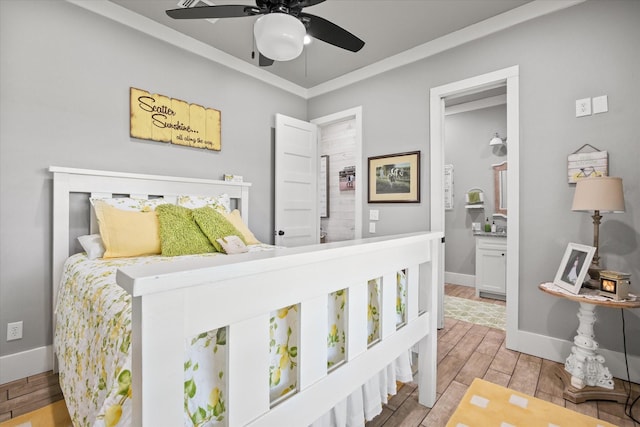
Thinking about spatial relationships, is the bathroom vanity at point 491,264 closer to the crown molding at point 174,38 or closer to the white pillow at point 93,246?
the crown molding at point 174,38

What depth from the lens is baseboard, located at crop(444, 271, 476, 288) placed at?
435cm

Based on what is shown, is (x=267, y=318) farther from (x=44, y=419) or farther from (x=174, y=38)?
(x=174, y=38)

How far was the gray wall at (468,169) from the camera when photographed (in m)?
4.20

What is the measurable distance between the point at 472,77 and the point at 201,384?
289 centimetres

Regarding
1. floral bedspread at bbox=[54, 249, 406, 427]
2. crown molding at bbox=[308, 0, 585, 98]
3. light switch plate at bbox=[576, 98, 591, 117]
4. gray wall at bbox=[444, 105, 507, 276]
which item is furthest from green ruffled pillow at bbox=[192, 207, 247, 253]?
gray wall at bbox=[444, 105, 507, 276]

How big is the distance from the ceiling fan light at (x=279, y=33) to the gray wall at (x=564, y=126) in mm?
1833

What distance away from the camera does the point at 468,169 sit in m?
4.43

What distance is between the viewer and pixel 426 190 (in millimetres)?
2854

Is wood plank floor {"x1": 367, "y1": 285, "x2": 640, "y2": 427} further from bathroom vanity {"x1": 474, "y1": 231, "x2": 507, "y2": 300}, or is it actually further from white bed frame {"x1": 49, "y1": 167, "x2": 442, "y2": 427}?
bathroom vanity {"x1": 474, "y1": 231, "x2": 507, "y2": 300}

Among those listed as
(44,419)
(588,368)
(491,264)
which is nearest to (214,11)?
(44,419)

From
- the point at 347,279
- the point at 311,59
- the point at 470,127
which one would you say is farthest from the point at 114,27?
the point at 470,127

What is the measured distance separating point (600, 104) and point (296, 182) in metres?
2.64

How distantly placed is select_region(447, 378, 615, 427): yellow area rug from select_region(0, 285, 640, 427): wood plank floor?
0.06 metres

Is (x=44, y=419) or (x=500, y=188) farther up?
(x=500, y=188)
